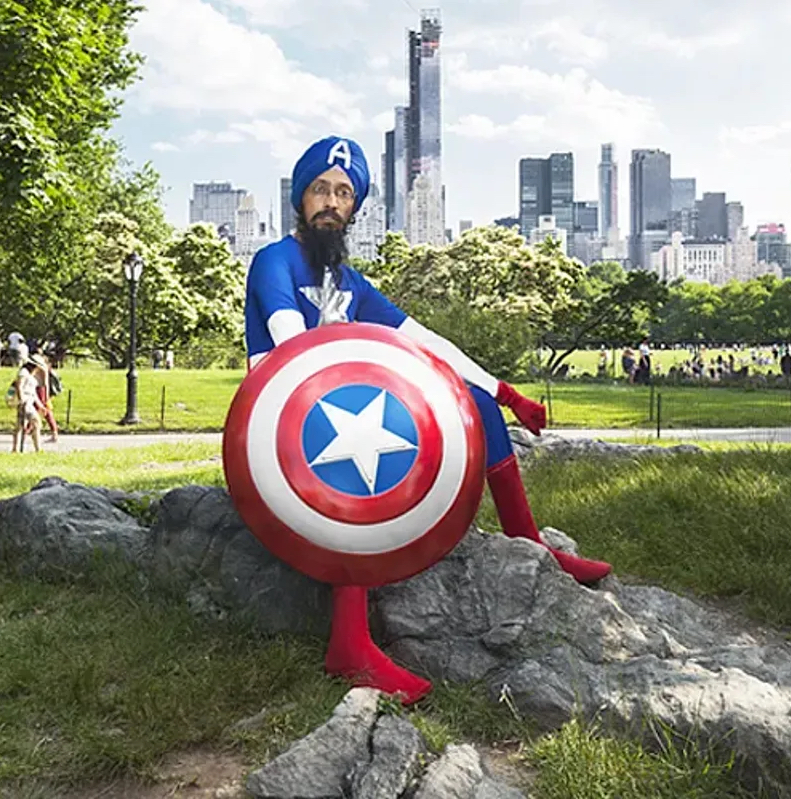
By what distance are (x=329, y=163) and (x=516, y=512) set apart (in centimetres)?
174

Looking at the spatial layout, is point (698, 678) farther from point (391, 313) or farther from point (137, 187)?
point (137, 187)

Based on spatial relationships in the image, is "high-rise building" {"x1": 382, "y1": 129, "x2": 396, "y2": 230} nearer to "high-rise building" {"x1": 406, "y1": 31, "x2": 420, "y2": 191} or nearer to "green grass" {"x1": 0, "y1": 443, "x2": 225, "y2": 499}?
"high-rise building" {"x1": 406, "y1": 31, "x2": 420, "y2": 191}

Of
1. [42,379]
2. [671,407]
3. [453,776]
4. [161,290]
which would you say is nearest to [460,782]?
[453,776]

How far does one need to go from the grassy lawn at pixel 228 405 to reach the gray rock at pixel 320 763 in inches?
678

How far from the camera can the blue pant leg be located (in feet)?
13.8

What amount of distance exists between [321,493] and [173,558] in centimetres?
132

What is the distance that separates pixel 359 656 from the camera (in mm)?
3377

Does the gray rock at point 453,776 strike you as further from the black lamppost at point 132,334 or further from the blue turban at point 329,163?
the black lamppost at point 132,334

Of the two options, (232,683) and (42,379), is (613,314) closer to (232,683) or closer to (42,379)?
(42,379)

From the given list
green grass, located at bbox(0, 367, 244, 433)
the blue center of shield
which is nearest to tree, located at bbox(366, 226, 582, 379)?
green grass, located at bbox(0, 367, 244, 433)

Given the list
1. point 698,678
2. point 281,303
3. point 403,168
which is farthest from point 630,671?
point 403,168

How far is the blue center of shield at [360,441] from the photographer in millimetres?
3203

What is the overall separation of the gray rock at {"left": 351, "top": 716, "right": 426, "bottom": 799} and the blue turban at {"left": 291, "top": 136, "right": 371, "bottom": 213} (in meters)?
2.33

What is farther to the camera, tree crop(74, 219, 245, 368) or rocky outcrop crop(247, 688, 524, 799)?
tree crop(74, 219, 245, 368)
